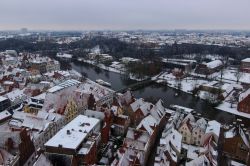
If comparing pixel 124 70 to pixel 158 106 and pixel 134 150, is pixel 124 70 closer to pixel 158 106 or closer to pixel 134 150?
pixel 158 106

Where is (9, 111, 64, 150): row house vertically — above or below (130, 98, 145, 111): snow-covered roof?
below

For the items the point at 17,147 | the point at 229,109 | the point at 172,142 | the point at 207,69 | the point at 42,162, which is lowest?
the point at 229,109

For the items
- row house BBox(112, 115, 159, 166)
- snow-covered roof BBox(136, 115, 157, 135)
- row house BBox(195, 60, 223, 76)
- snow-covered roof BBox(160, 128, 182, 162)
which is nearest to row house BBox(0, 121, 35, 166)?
row house BBox(112, 115, 159, 166)

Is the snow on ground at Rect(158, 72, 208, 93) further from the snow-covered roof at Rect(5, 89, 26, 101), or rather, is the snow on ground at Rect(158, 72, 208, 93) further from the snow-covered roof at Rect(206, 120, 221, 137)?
the snow-covered roof at Rect(5, 89, 26, 101)

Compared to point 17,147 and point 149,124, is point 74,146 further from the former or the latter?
point 149,124

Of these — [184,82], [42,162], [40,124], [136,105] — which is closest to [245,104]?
[136,105]

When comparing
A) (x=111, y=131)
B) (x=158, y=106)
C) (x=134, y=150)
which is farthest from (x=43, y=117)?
(x=158, y=106)

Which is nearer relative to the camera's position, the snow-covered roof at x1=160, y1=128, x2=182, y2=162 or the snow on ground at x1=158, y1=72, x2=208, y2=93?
the snow-covered roof at x1=160, y1=128, x2=182, y2=162

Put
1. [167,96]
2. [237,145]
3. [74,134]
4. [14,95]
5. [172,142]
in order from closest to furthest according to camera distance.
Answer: [74,134] → [172,142] → [237,145] → [14,95] → [167,96]
